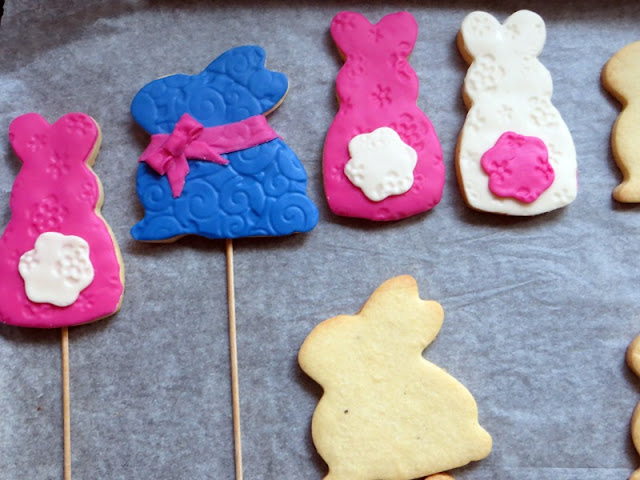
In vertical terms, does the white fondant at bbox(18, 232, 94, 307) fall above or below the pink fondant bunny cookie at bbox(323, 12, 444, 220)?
below

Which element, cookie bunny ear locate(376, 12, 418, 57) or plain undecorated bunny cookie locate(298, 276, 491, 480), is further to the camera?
cookie bunny ear locate(376, 12, 418, 57)

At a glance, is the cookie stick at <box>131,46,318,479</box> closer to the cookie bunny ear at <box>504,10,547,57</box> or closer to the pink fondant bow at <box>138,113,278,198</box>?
the pink fondant bow at <box>138,113,278,198</box>

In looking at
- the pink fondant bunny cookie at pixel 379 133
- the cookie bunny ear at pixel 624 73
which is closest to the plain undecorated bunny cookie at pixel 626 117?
the cookie bunny ear at pixel 624 73

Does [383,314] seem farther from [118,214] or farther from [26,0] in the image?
[26,0]

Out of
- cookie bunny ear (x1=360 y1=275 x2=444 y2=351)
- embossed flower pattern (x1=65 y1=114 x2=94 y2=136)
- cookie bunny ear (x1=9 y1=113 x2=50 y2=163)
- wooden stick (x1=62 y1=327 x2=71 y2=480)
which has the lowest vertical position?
wooden stick (x1=62 y1=327 x2=71 y2=480)

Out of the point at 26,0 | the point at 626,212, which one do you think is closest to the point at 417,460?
the point at 626,212

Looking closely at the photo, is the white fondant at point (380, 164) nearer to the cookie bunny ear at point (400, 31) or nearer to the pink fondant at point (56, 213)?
the cookie bunny ear at point (400, 31)

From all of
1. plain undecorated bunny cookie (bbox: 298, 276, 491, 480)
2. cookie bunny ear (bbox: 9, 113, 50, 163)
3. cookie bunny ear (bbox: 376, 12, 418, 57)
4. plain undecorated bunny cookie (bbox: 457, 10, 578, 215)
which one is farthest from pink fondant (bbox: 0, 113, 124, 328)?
plain undecorated bunny cookie (bbox: 457, 10, 578, 215)
